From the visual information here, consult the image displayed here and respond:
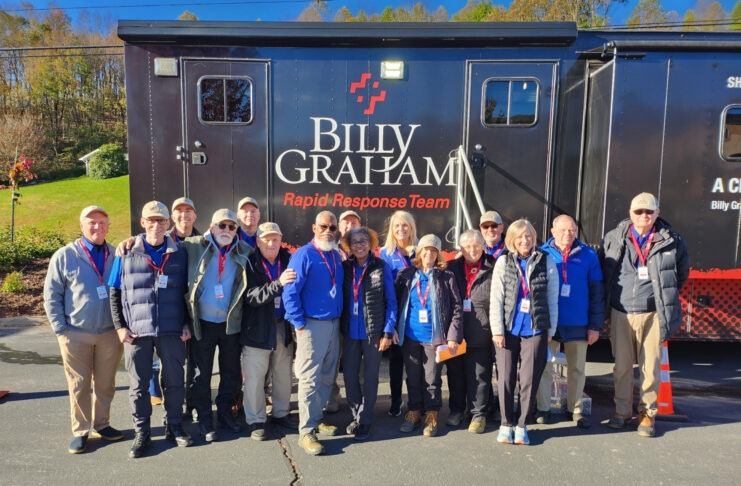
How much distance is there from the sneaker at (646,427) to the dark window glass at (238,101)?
482 cm

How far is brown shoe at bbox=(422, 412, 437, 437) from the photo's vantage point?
392cm

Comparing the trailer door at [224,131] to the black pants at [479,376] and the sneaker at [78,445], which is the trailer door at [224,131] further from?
the black pants at [479,376]

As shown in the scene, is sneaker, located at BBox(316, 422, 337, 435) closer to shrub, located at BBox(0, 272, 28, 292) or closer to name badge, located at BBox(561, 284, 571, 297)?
name badge, located at BBox(561, 284, 571, 297)

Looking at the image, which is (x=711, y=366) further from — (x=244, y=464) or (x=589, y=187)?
(x=244, y=464)

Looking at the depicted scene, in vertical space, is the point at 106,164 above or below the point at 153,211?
above

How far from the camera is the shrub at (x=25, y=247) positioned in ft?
34.8

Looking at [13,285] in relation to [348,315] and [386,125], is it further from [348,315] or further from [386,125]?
[348,315]

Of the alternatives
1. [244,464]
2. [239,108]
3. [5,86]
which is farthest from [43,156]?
[244,464]

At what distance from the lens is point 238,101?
5.44 m

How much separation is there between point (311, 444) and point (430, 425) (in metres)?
0.98

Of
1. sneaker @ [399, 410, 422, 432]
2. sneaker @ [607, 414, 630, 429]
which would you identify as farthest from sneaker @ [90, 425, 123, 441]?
sneaker @ [607, 414, 630, 429]

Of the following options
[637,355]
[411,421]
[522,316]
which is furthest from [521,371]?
[637,355]

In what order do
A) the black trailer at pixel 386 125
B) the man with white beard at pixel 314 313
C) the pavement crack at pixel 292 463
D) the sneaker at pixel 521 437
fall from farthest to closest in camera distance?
the black trailer at pixel 386 125 → the sneaker at pixel 521 437 → the man with white beard at pixel 314 313 → the pavement crack at pixel 292 463

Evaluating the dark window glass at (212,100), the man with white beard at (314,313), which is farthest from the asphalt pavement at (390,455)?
the dark window glass at (212,100)
